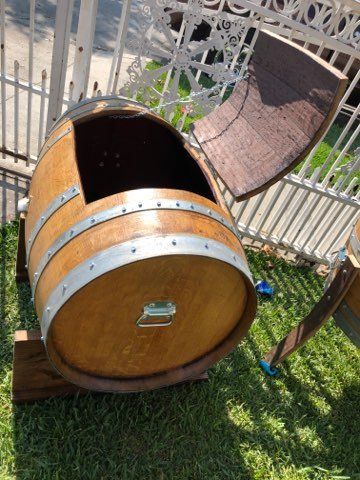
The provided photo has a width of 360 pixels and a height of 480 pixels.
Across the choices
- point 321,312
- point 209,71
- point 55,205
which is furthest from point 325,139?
point 55,205

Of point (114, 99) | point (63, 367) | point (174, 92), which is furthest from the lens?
point (174, 92)

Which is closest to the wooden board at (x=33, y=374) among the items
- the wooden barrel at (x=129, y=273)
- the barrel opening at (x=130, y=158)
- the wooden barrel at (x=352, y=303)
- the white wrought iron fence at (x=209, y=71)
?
the wooden barrel at (x=129, y=273)

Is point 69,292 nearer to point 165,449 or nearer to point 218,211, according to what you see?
point 218,211

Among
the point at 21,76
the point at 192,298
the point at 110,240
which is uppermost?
the point at 110,240

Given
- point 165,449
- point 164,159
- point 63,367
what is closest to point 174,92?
point 164,159

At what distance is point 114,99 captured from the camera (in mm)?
2346

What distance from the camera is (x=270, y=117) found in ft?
7.18

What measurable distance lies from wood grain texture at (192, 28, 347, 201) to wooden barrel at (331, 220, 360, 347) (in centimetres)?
63

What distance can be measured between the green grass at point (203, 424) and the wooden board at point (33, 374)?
0.23 ft

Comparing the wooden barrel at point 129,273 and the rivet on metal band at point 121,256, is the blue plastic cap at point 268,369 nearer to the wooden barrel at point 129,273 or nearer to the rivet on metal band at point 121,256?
the wooden barrel at point 129,273

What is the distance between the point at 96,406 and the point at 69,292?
42.8 inches

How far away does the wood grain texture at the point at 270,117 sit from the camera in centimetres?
194

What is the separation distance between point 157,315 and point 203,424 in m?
1.07

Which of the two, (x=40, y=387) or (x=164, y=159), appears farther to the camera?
(x=164, y=159)
